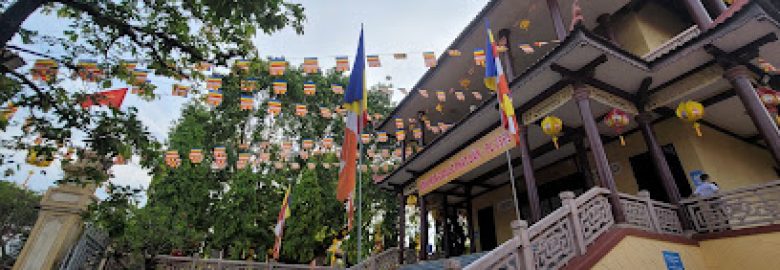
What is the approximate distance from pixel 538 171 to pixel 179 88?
1137 cm

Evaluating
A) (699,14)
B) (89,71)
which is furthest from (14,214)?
(699,14)

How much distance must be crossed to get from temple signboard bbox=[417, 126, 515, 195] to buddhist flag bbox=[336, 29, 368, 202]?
3.40 m

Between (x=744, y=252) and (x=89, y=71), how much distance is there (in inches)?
461

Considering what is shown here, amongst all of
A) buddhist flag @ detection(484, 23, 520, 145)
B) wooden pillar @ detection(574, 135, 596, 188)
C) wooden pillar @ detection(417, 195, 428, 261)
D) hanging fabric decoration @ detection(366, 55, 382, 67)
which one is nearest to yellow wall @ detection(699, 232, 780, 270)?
wooden pillar @ detection(574, 135, 596, 188)

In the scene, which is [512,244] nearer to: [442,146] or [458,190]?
[442,146]

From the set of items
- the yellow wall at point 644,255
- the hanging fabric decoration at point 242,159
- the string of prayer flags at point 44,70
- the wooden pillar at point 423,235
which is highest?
the hanging fabric decoration at point 242,159

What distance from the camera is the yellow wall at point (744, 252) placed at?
546 cm

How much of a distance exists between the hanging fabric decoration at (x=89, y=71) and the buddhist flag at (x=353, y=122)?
4696 mm

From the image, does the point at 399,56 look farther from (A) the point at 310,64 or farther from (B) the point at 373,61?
(A) the point at 310,64

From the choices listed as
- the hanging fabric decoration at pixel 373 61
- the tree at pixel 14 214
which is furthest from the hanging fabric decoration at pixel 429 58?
the tree at pixel 14 214

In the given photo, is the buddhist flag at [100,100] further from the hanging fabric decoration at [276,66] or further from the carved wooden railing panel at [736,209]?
the carved wooden railing panel at [736,209]

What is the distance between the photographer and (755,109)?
6.11 metres

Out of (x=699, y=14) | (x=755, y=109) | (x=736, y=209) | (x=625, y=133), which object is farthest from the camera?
(x=625, y=133)

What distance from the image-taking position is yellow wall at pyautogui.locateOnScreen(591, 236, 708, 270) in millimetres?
5243
